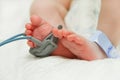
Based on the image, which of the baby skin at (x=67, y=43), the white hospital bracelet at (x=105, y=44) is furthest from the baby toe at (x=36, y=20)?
the white hospital bracelet at (x=105, y=44)

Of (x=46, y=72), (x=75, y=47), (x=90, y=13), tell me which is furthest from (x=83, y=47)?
(x=90, y=13)

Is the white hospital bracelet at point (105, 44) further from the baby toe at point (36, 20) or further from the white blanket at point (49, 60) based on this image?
the baby toe at point (36, 20)

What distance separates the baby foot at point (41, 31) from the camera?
31.4 inches

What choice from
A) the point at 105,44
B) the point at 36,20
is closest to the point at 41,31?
the point at 36,20

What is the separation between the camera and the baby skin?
0.74m

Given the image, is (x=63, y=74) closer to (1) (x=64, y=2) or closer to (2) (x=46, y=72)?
(2) (x=46, y=72)

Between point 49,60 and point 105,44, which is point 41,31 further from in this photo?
point 105,44

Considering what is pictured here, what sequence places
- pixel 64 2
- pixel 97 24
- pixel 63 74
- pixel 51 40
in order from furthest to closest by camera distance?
pixel 64 2 < pixel 97 24 < pixel 51 40 < pixel 63 74

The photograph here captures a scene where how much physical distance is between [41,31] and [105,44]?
0.62 ft

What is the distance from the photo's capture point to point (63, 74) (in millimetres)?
672

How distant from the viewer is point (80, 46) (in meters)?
0.76

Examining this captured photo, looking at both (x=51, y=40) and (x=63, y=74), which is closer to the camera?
(x=63, y=74)

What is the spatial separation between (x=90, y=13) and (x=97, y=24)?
0.08m

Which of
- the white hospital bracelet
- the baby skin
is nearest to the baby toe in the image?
the baby skin
